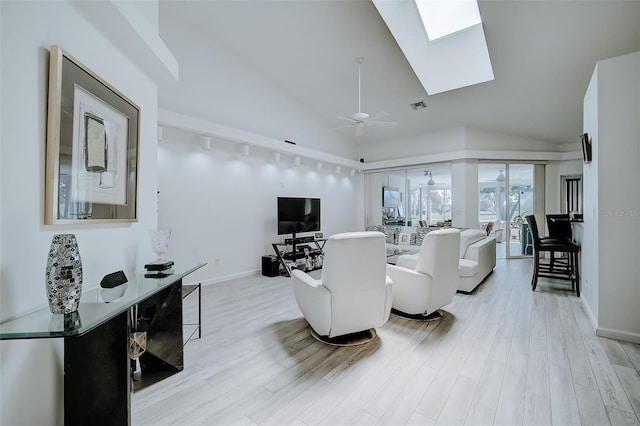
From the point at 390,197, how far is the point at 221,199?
5072mm

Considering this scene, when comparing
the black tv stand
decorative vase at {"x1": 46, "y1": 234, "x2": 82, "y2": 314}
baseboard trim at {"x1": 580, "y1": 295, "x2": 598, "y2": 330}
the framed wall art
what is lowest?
baseboard trim at {"x1": 580, "y1": 295, "x2": 598, "y2": 330}

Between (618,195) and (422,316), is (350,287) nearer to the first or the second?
(422,316)

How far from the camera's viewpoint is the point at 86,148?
1.35 meters

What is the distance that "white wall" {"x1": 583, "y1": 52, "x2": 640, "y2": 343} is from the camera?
8.11ft

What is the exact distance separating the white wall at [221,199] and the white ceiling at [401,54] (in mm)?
735

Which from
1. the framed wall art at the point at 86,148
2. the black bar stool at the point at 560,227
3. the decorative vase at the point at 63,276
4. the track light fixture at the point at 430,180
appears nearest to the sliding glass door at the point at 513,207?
the track light fixture at the point at 430,180

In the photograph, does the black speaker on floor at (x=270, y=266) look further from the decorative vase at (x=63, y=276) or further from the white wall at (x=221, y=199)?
the decorative vase at (x=63, y=276)

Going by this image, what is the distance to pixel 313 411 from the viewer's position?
1.63m

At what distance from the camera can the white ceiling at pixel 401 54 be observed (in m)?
3.25

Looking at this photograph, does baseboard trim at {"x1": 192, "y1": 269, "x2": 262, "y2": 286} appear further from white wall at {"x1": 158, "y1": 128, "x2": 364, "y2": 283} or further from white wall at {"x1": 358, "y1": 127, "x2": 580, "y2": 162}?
white wall at {"x1": 358, "y1": 127, "x2": 580, "y2": 162}

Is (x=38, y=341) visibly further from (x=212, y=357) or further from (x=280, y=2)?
(x=280, y=2)

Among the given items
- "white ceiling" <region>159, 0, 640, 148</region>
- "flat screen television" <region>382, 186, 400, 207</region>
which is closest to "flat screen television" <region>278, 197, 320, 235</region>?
"white ceiling" <region>159, 0, 640, 148</region>

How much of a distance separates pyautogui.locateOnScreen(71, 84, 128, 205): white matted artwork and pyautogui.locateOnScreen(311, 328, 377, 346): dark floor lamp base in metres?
1.94

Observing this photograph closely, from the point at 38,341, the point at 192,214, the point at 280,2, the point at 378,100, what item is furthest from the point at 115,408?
the point at 378,100
